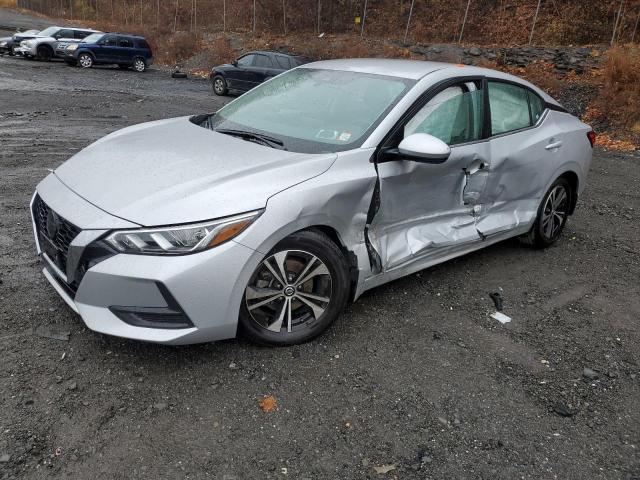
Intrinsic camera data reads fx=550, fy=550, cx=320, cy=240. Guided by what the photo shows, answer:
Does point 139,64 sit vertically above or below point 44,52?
below

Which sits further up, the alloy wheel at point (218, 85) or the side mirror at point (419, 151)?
the side mirror at point (419, 151)

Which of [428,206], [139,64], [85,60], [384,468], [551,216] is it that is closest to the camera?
[384,468]

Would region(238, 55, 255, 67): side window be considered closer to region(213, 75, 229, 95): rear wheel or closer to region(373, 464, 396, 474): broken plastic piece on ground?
region(213, 75, 229, 95): rear wheel

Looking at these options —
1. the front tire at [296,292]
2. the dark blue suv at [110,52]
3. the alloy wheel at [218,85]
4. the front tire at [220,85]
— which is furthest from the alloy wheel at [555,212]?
the dark blue suv at [110,52]

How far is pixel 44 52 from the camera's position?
80.6ft

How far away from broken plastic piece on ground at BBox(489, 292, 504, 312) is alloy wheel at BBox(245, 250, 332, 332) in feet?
4.77

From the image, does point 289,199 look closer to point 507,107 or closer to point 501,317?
point 501,317

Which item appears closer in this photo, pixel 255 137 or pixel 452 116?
pixel 255 137

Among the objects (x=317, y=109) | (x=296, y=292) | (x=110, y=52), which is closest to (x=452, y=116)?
(x=317, y=109)

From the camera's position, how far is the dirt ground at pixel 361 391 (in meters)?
2.44

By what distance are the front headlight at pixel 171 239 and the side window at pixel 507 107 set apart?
99.6 inches

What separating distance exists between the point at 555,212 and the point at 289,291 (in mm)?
3212

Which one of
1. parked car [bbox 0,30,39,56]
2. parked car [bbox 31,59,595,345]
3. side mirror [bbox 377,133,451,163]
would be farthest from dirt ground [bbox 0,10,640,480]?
parked car [bbox 0,30,39,56]

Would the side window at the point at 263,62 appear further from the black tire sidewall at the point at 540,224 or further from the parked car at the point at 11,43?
the parked car at the point at 11,43
